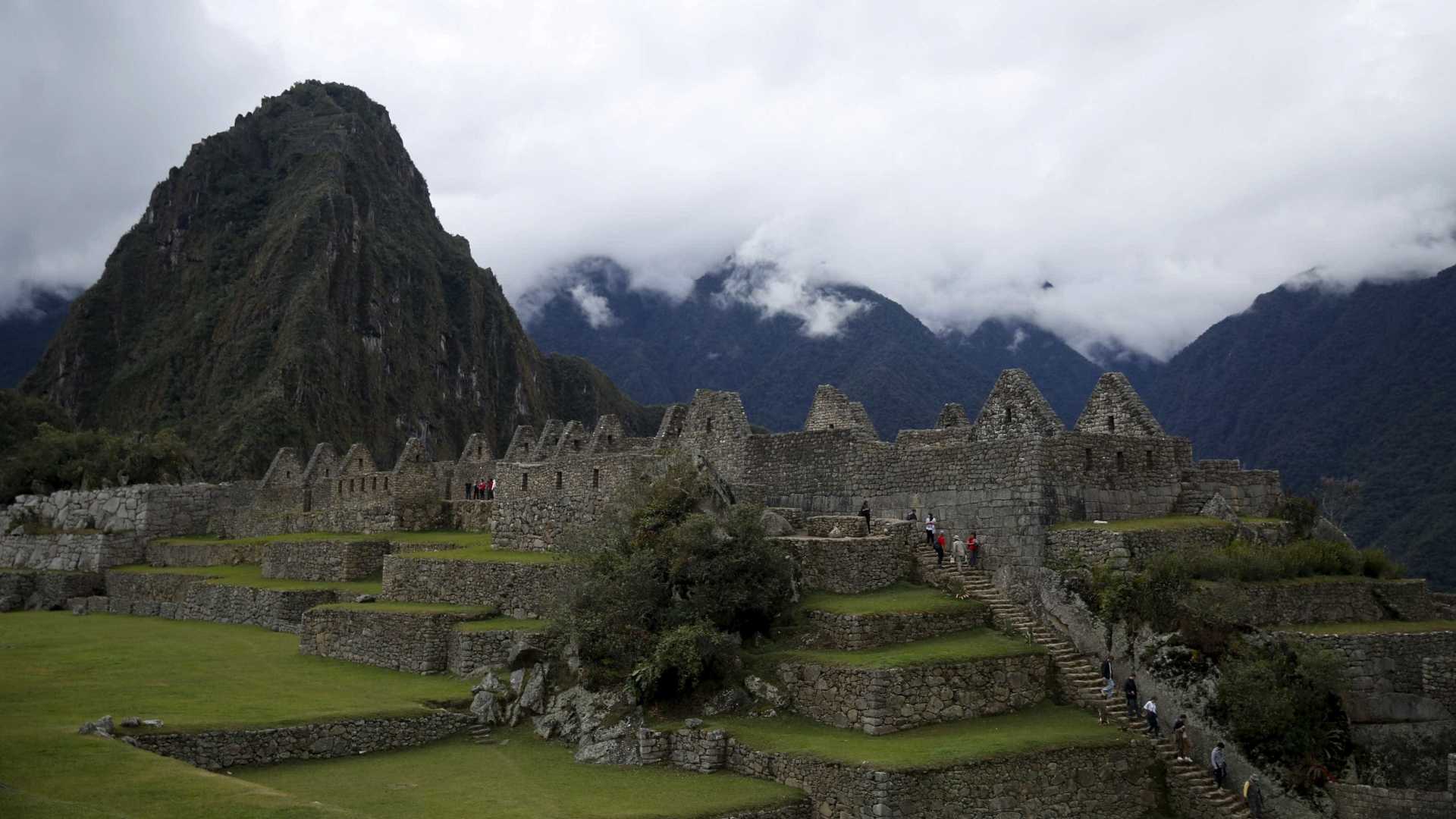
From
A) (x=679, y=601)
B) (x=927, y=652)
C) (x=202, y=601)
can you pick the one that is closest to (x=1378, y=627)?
(x=927, y=652)

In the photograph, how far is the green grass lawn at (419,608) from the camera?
2612 centimetres

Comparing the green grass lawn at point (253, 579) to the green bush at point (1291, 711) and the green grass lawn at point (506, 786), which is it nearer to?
the green grass lawn at point (506, 786)

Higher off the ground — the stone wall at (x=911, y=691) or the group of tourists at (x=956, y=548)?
the group of tourists at (x=956, y=548)

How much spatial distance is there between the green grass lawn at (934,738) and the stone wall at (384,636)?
8413mm

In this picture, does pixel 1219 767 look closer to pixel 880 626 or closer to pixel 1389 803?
pixel 1389 803

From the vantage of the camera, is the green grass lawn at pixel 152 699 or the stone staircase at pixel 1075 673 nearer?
the green grass lawn at pixel 152 699

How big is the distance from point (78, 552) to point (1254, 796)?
46.2 metres

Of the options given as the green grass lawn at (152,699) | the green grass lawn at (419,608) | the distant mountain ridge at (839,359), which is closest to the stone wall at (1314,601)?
the green grass lawn at (152,699)

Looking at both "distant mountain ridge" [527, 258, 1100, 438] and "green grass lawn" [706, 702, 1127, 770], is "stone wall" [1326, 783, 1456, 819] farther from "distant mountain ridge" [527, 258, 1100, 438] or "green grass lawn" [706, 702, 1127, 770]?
"distant mountain ridge" [527, 258, 1100, 438]

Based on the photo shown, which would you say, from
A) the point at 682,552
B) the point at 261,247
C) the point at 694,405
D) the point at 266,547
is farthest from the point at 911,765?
the point at 261,247

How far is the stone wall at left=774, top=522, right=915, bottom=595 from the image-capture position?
2256 centimetres

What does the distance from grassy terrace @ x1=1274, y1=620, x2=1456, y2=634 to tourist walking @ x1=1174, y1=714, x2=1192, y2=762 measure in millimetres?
2334

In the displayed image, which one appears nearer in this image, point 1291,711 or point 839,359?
point 1291,711

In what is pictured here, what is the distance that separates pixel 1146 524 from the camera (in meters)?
22.2
